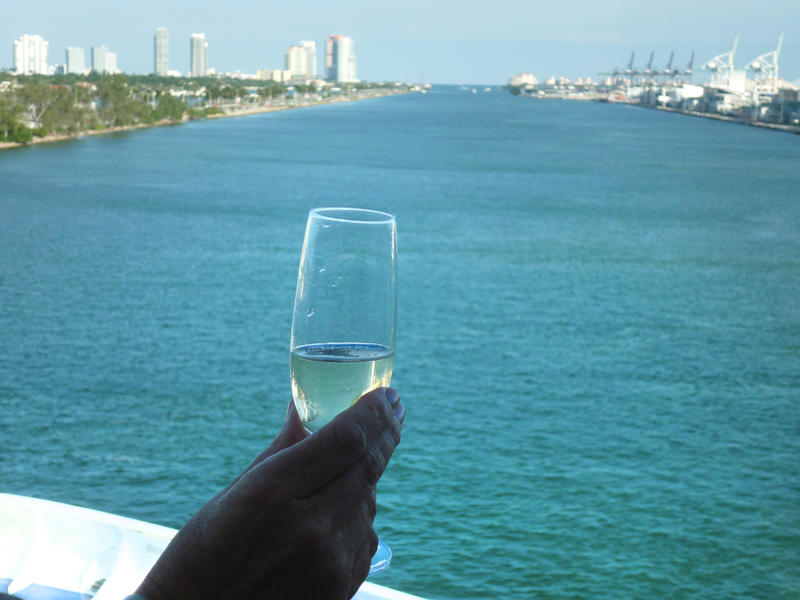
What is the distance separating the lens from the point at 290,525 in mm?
793

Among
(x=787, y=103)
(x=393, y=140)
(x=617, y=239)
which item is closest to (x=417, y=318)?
(x=617, y=239)

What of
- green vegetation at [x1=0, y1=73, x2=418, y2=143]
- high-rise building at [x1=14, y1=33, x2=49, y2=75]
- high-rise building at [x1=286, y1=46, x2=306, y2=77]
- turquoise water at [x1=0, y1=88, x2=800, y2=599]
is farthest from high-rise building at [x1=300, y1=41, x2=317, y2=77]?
turquoise water at [x1=0, y1=88, x2=800, y2=599]

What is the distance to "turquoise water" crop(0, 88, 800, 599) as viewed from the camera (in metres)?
9.26

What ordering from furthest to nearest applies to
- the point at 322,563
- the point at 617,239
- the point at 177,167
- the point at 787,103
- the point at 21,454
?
the point at 787,103, the point at 177,167, the point at 617,239, the point at 21,454, the point at 322,563

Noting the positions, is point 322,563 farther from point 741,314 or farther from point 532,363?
point 741,314

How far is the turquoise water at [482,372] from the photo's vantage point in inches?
364

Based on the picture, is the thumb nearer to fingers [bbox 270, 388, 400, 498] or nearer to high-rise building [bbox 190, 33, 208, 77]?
fingers [bbox 270, 388, 400, 498]

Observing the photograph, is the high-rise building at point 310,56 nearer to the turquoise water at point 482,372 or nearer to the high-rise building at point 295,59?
the high-rise building at point 295,59

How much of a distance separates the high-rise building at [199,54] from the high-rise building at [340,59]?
23.4m

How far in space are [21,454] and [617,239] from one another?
1660 centimetres

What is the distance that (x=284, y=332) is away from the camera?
610 inches

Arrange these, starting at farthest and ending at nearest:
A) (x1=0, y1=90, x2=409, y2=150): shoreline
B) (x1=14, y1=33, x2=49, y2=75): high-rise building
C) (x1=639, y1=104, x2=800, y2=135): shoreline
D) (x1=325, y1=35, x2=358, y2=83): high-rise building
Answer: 1. (x1=325, y1=35, x2=358, y2=83): high-rise building
2. (x1=14, y1=33, x2=49, y2=75): high-rise building
3. (x1=639, y1=104, x2=800, y2=135): shoreline
4. (x1=0, y1=90, x2=409, y2=150): shoreline

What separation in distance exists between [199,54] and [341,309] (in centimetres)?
17343

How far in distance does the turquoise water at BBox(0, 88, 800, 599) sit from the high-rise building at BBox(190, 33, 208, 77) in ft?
464
